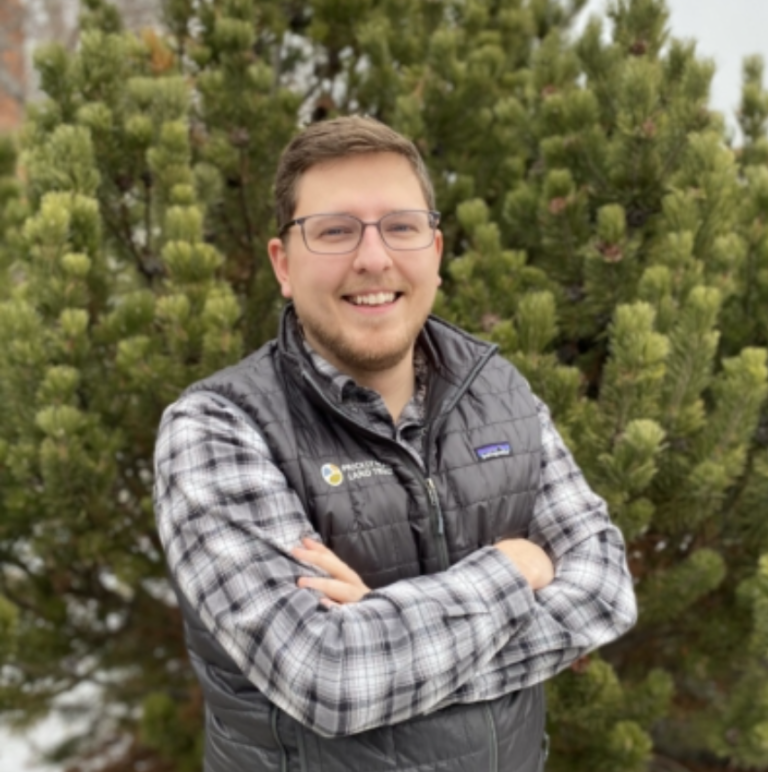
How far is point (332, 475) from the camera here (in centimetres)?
140

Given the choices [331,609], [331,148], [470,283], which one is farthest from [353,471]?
[470,283]

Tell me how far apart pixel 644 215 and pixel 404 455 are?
1332mm

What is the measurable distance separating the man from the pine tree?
1.56 ft

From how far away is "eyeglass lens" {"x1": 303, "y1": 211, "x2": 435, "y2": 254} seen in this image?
1.45 meters

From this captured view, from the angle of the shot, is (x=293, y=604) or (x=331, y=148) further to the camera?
(x=331, y=148)

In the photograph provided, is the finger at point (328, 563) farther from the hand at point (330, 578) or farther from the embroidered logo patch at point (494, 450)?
the embroidered logo patch at point (494, 450)

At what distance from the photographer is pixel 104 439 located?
2.24 m

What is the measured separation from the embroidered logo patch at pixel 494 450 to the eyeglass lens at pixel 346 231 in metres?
0.40

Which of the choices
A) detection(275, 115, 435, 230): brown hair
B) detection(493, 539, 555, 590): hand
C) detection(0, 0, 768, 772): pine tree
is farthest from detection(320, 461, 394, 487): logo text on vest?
detection(0, 0, 768, 772): pine tree

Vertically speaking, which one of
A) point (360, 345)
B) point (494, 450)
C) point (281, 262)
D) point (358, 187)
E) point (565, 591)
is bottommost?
point (565, 591)

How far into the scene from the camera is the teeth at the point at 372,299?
4.79ft

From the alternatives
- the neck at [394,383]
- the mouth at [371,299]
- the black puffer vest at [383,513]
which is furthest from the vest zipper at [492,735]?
the mouth at [371,299]

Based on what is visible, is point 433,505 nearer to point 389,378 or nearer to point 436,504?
point 436,504

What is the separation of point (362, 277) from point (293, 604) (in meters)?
0.57
